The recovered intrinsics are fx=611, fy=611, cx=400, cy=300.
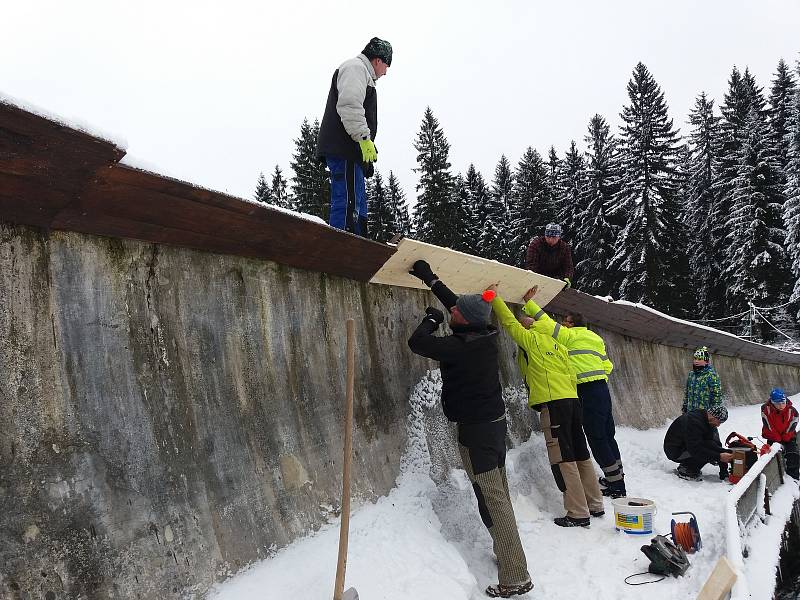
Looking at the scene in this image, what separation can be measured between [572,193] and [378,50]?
3637 centimetres

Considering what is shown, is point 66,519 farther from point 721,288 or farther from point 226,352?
point 721,288

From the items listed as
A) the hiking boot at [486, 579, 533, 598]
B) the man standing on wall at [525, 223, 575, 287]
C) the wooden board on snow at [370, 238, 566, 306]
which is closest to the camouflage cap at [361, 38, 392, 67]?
the wooden board on snow at [370, 238, 566, 306]

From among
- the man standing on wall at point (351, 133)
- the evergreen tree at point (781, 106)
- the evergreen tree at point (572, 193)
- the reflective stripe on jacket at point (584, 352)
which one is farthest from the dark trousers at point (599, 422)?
the evergreen tree at point (781, 106)

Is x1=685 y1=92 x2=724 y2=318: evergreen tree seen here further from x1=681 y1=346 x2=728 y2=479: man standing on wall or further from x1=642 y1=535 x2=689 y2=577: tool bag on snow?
x1=642 y1=535 x2=689 y2=577: tool bag on snow

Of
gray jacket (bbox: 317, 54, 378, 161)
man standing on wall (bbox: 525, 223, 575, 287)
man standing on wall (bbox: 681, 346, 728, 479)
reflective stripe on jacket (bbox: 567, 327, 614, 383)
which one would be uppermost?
gray jacket (bbox: 317, 54, 378, 161)

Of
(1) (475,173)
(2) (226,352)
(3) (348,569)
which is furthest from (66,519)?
(1) (475,173)

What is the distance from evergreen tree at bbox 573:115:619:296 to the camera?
34875 millimetres

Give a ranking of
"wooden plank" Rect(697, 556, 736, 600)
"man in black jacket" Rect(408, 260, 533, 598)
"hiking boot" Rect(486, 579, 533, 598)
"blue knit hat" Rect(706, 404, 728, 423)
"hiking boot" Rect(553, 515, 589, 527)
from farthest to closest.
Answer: "blue knit hat" Rect(706, 404, 728, 423), "hiking boot" Rect(553, 515, 589, 527), "man in black jacket" Rect(408, 260, 533, 598), "hiking boot" Rect(486, 579, 533, 598), "wooden plank" Rect(697, 556, 736, 600)

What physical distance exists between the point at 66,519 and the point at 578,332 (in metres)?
5.05

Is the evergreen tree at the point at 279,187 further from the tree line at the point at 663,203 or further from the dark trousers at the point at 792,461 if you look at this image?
the dark trousers at the point at 792,461

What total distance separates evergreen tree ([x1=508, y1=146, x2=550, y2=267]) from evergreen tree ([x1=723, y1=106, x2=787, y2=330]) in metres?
10.2

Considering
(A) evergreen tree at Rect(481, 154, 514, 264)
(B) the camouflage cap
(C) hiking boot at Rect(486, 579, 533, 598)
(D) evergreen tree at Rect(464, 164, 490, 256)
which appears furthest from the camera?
(D) evergreen tree at Rect(464, 164, 490, 256)

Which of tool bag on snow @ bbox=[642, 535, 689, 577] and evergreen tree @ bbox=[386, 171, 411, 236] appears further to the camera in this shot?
evergreen tree @ bbox=[386, 171, 411, 236]

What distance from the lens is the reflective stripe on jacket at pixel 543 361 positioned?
5.42 metres
